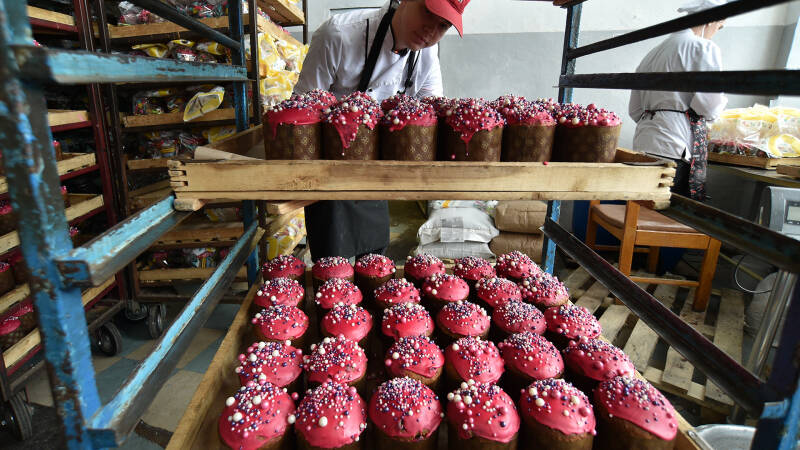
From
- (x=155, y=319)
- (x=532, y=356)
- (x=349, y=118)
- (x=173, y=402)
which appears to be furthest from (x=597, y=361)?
(x=155, y=319)

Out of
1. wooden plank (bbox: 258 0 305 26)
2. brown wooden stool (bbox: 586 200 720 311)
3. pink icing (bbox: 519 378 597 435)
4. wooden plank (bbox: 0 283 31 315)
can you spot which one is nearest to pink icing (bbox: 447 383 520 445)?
pink icing (bbox: 519 378 597 435)

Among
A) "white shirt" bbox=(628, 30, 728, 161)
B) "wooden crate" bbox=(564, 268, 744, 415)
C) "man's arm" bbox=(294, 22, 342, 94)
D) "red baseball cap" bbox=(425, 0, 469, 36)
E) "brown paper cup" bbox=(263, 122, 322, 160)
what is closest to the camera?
"brown paper cup" bbox=(263, 122, 322, 160)

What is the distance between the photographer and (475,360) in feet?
4.39

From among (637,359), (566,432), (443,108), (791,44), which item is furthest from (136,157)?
(791,44)

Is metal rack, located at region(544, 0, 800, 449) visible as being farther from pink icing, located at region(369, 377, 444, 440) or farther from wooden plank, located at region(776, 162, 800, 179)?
wooden plank, located at region(776, 162, 800, 179)

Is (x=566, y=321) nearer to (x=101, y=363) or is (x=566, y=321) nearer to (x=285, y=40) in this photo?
(x=101, y=363)

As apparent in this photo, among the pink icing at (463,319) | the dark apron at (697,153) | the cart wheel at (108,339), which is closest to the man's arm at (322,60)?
the pink icing at (463,319)

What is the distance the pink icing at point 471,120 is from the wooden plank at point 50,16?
2283 mm

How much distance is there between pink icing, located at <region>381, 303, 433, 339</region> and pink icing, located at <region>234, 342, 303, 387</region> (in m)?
0.33

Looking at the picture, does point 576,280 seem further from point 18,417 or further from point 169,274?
point 18,417

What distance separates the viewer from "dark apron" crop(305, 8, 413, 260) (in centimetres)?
252

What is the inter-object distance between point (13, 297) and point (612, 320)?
3631 millimetres

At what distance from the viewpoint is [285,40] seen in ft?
12.0

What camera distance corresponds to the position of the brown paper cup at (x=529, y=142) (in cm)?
134
